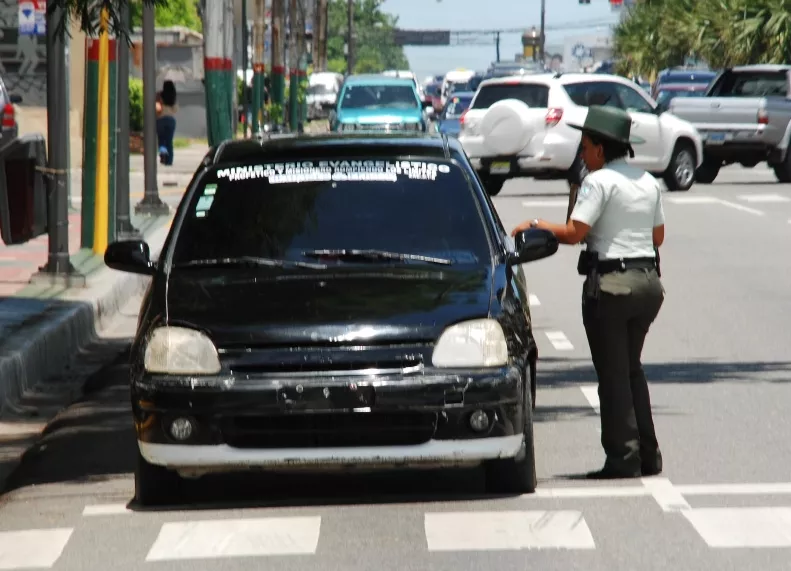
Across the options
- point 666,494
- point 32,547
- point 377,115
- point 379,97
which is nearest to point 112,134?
point 666,494

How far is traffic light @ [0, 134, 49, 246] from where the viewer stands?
47.0ft

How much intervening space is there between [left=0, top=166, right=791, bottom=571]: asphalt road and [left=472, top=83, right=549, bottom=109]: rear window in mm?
15886

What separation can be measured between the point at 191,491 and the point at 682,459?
2.28m

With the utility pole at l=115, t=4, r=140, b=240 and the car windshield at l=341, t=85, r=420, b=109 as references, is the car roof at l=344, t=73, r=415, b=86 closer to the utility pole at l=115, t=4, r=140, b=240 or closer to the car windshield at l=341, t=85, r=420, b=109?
the car windshield at l=341, t=85, r=420, b=109

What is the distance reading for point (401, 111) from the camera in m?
38.6

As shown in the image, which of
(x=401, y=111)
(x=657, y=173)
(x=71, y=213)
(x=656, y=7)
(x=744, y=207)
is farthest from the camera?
(x=656, y=7)

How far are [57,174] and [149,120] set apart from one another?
803 cm

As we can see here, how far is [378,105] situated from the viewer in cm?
3922

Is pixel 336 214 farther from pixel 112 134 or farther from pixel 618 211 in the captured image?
pixel 112 134

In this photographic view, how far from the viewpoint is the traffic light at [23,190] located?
14.3 meters

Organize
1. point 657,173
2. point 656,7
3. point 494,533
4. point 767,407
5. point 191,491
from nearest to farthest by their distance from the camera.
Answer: point 494,533 → point 191,491 → point 767,407 → point 657,173 → point 656,7

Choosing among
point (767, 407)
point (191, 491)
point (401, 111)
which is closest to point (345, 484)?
point (191, 491)

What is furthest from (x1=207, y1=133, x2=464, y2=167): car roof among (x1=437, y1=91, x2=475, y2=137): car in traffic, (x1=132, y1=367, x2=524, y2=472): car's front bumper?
(x1=437, y1=91, x2=475, y2=137): car in traffic

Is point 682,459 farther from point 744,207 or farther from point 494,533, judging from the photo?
point 744,207
